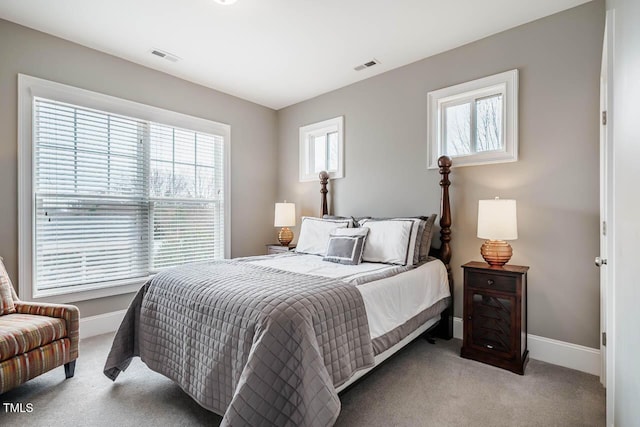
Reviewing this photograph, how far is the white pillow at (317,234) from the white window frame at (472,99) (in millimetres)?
1160

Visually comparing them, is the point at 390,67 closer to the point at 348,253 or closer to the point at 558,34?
the point at 558,34

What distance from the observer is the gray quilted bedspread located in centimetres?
136

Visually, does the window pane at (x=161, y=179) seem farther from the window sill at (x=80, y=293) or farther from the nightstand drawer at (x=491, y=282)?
the nightstand drawer at (x=491, y=282)

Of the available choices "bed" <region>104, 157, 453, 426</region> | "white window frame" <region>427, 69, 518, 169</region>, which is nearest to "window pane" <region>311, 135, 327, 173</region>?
"white window frame" <region>427, 69, 518, 169</region>

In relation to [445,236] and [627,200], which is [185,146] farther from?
[627,200]

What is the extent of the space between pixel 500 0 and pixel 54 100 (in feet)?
12.6

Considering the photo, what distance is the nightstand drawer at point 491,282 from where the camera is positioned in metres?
2.34

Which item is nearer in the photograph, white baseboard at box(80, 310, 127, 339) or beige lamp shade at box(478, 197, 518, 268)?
beige lamp shade at box(478, 197, 518, 268)

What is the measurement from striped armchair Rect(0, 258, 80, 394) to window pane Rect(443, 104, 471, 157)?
3495 mm

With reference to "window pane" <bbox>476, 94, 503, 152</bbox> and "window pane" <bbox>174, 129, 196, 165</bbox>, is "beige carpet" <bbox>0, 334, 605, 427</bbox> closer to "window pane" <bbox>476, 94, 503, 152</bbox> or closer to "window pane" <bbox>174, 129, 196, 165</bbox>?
"window pane" <bbox>476, 94, 503, 152</bbox>

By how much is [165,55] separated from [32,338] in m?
2.70

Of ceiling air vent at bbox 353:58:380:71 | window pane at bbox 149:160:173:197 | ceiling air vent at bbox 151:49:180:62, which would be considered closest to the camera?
ceiling air vent at bbox 151:49:180:62

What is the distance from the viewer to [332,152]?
167 inches

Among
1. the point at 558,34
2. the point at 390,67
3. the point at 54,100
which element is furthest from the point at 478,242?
the point at 54,100
